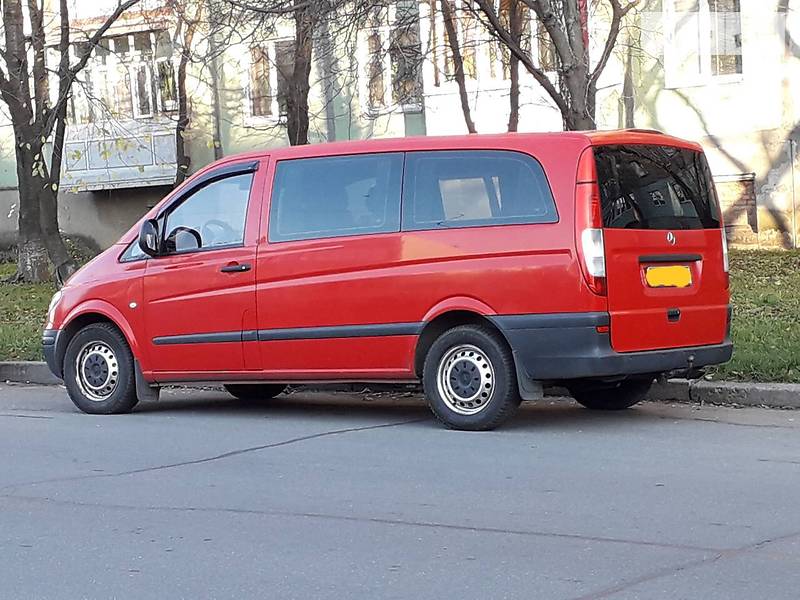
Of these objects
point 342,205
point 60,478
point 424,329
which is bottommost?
point 60,478

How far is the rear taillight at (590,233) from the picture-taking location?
8344 millimetres

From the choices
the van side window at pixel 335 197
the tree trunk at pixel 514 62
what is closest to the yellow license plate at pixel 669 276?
the van side window at pixel 335 197

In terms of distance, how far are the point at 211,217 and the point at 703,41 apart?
1494cm

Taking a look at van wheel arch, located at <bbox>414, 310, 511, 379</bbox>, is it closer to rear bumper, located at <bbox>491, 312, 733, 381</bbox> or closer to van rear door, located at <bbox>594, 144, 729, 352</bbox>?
rear bumper, located at <bbox>491, 312, 733, 381</bbox>

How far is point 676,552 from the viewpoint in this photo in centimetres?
553

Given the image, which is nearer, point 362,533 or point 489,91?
point 362,533

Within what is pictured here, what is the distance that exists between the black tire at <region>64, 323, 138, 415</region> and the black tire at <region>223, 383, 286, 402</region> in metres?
1.00

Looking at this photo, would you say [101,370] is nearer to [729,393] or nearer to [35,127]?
[729,393]

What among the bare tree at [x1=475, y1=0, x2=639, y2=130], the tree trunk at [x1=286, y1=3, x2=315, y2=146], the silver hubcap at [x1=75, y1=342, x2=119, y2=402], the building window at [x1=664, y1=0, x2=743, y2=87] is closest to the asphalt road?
the silver hubcap at [x1=75, y1=342, x2=119, y2=402]

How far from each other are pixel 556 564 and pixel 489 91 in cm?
1964

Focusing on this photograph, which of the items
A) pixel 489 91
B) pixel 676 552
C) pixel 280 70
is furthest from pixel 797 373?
pixel 280 70

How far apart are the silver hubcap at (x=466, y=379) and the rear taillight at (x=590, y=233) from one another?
0.93 metres

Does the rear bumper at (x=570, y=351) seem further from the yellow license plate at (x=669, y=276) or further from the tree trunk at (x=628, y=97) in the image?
the tree trunk at (x=628, y=97)

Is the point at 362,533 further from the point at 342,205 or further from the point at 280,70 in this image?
the point at 280,70
